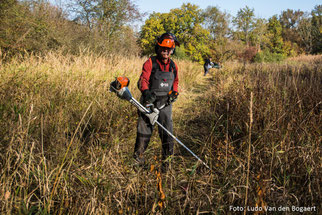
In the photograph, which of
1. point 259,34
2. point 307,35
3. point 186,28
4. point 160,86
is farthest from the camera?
point 307,35

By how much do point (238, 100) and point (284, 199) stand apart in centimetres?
181

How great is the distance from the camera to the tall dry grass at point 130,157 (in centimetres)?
141

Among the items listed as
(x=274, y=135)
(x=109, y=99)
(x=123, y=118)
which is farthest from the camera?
(x=109, y=99)

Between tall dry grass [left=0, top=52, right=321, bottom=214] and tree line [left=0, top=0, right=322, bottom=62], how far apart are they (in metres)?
1.10

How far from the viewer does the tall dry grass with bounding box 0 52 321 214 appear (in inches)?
55.7

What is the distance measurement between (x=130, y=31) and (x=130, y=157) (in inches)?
551

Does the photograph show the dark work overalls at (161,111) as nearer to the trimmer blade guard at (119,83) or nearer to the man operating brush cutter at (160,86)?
the man operating brush cutter at (160,86)

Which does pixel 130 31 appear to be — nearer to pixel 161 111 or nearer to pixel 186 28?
pixel 186 28

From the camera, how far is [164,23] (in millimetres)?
22609

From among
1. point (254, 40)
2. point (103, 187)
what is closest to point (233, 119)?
point (103, 187)

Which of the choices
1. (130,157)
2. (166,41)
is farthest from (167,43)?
(130,157)

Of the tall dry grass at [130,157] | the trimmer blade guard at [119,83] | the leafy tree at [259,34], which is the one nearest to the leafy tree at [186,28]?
the leafy tree at [259,34]

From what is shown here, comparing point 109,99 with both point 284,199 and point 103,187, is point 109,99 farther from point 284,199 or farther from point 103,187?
point 284,199

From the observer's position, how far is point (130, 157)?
92.0 inches
